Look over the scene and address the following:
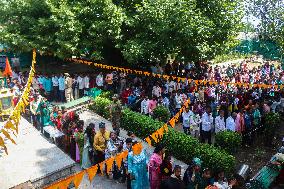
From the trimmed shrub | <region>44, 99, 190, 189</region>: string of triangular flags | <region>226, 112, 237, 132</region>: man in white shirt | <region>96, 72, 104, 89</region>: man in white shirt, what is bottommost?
the trimmed shrub

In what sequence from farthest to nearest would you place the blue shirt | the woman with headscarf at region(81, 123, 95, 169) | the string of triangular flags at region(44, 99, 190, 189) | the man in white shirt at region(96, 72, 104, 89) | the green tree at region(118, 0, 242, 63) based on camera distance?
the man in white shirt at region(96, 72, 104, 89) < the green tree at region(118, 0, 242, 63) < the blue shirt < the woman with headscarf at region(81, 123, 95, 169) < the string of triangular flags at region(44, 99, 190, 189)

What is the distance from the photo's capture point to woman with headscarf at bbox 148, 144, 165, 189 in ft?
30.8

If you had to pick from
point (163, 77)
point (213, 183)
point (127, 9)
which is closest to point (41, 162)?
point (213, 183)

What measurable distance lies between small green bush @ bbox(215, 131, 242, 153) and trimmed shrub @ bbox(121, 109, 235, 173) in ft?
2.35

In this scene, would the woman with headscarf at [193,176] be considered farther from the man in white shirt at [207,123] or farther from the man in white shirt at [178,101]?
the man in white shirt at [178,101]

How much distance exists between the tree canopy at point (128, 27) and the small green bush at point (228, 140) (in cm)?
648

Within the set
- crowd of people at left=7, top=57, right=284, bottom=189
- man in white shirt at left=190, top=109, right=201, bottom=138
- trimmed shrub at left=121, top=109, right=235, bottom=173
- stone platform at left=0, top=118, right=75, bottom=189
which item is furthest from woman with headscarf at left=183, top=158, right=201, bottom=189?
man in white shirt at left=190, top=109, right=201, bottom=138

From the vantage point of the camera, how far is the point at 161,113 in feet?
49.8

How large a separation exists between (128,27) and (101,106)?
19.0 ft

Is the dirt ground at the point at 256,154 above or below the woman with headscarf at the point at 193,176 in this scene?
below

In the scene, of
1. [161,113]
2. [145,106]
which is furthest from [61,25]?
[161,113]

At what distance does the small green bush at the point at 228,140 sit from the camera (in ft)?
39.7

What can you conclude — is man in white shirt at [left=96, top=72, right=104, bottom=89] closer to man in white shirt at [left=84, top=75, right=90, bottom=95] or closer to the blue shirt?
man in white shirt at [left=84, top=75, right=90, bottom=95]

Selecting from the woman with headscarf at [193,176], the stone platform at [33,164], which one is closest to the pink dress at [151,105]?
the stone platform at [33,164]
